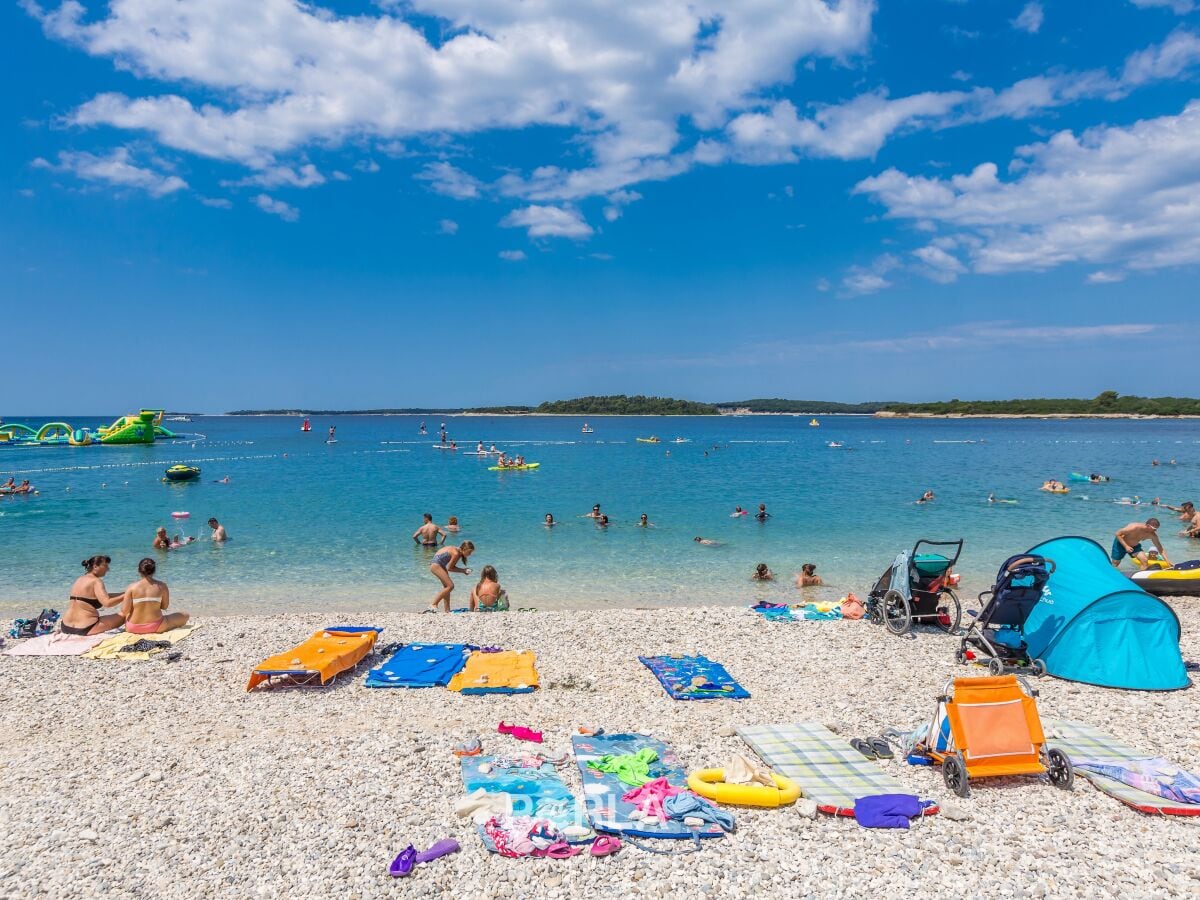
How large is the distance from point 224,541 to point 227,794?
18.1 metres

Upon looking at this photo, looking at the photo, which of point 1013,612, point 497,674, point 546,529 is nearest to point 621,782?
point 497,674

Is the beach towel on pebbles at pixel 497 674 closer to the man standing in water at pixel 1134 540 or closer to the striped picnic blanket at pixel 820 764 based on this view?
the striped picnic blanket at pixel 820 764

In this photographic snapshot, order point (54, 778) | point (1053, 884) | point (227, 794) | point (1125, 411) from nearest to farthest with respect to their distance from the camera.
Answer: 1. point (1053, 884)
2. point (227, 794)
3. point (54, 778)
4. point (1125, 411)

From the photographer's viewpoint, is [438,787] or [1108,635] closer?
[438,787]

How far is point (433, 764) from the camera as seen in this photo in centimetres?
645

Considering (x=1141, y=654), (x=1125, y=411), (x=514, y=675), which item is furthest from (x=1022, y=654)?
(x=1125, y=411)

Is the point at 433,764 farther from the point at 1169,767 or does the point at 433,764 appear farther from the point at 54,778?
the point at 1169,767

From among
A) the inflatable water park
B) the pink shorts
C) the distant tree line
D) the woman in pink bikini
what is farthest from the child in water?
the distant tree line

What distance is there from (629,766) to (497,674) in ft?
9.82

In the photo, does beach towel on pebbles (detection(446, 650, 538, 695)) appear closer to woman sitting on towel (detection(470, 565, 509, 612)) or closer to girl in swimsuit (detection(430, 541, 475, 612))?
woman sitting on towel (detection(470, 565, 509, 612))

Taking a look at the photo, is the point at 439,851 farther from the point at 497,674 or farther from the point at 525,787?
the point at 497,674

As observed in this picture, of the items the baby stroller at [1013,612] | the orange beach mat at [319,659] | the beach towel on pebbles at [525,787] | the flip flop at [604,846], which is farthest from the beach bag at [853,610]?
the flip flop at [604,846]

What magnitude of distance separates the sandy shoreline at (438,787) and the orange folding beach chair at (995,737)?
0.18 m

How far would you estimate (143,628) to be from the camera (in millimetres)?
10844
